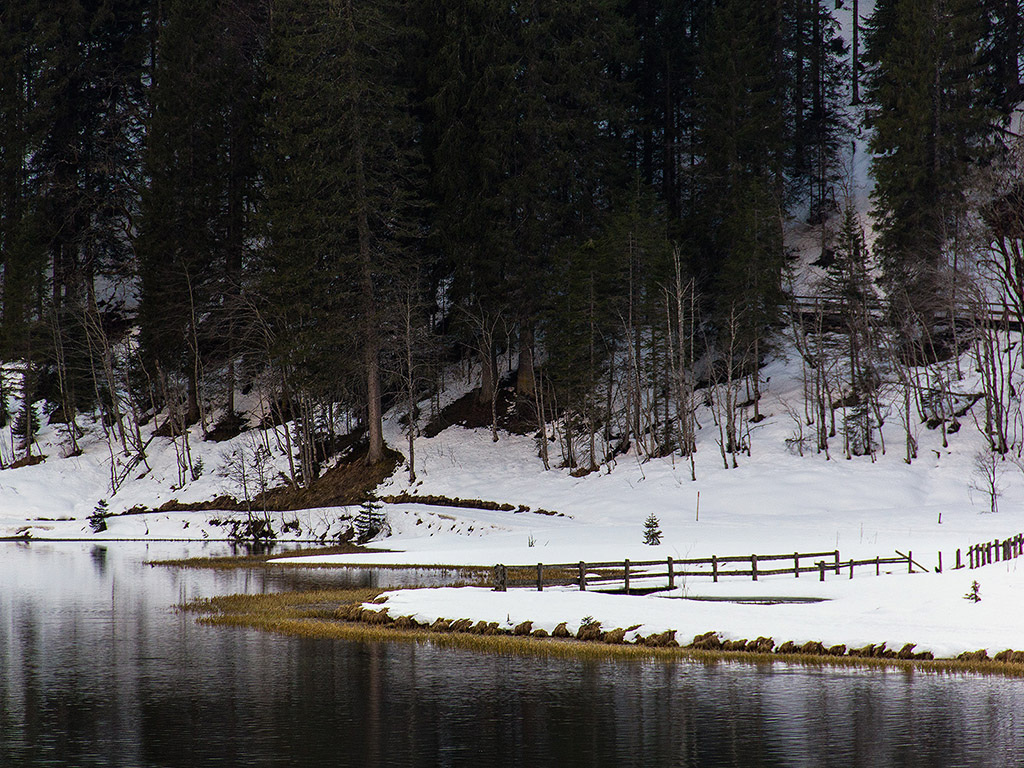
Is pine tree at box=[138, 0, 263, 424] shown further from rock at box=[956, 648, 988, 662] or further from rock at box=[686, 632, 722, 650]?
rock at box=[956, 648, 988, 662]

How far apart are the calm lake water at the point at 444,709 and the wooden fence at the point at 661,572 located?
23.0 ft

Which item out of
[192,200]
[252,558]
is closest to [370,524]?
[252,558]

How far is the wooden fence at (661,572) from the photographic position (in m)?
26.9

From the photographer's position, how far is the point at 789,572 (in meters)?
29.5

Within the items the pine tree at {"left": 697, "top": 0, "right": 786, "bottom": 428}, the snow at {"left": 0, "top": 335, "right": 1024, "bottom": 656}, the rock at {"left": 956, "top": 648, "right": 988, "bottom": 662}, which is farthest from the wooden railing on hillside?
the pine tree at {"left": 697, "top": 0, "right": 786, "bottom": 428}

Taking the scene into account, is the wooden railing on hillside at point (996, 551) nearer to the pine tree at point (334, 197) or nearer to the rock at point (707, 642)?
the rock at point (707, 642)

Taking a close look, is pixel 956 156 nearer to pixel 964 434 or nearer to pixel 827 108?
pixel 964 434

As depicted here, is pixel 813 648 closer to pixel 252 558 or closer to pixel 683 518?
pixel 683 518

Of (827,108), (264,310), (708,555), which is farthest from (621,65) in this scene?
(708,555)

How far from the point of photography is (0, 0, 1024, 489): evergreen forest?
171 feet

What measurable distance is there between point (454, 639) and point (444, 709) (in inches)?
272

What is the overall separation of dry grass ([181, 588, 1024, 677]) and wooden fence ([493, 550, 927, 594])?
12.9 ft

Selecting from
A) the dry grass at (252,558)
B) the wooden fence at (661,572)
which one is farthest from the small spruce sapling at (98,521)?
the wooden fence at (661,572)

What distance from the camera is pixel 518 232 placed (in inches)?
2234
